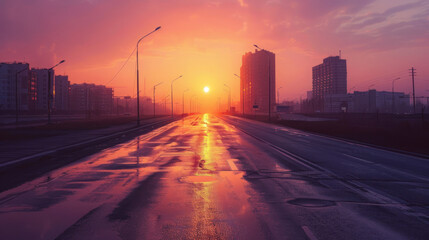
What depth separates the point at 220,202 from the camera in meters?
6.41

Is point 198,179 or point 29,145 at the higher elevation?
point 29,145

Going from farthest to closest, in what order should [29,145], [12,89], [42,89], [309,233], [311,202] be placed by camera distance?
[42,89] < [12,89] < [29,145] < [311,202] < [309,233]

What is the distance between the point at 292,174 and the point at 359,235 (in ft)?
16.3

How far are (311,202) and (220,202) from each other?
6.01ft

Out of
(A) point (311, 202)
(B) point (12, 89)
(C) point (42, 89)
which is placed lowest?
(A) point (311, 202)

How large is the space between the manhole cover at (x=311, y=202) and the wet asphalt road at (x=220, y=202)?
20 millimetres

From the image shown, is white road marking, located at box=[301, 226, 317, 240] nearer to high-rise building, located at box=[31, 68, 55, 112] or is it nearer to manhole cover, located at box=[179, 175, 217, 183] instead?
manhole cover, located at box=[179, 175, 217, 183]

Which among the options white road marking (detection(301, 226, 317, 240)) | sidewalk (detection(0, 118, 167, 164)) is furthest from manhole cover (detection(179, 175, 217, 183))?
sidewalk (detection(0, 118, 167, 164))

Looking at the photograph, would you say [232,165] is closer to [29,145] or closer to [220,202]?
[220,202]

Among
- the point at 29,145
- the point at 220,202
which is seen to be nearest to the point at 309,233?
the point at 220,202

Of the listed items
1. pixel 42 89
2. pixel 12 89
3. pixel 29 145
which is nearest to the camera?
pixel 29 145

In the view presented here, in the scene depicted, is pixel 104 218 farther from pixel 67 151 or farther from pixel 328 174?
pixel 67 151

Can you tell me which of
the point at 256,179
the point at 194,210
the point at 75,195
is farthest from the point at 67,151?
the point at 194,210

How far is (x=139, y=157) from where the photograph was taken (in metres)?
13.4
